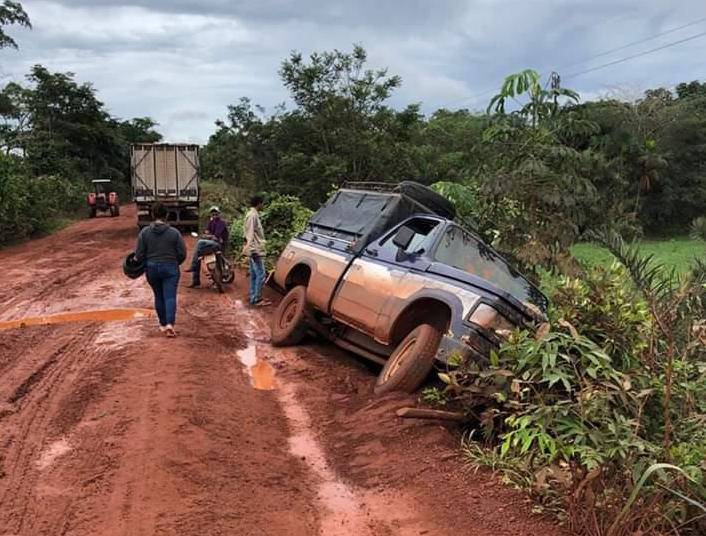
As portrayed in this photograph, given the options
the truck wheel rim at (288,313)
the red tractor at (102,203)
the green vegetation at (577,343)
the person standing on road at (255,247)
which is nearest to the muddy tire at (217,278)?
the person standing on road at (255,247)

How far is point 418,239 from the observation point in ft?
25.5

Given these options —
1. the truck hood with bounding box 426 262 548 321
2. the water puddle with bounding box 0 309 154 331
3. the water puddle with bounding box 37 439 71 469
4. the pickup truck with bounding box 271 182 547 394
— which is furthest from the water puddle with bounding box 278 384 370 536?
the water puddle with bounding box 0 309 154 331

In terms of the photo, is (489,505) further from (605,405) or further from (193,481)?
(193,481)

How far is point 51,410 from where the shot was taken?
6.12 m

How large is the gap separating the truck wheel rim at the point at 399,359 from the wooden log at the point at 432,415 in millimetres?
848

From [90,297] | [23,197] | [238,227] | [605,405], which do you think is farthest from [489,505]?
[23,197]

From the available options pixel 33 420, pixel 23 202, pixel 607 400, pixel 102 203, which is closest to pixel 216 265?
pixel 33 420

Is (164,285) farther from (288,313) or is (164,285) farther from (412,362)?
(412,362)

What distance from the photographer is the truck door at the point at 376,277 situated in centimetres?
739

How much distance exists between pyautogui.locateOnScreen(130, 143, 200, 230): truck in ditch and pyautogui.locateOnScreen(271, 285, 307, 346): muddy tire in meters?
14.2

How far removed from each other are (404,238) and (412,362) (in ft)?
5.43

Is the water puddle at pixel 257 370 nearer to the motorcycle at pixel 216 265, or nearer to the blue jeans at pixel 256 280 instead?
the blue jeans at pixel 256 280

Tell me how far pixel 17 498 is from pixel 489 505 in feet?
→ 10.1

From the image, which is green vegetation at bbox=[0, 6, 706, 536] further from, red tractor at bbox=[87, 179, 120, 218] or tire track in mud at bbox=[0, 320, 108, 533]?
red tractor at bbox=[87, 179, 120, 218]
